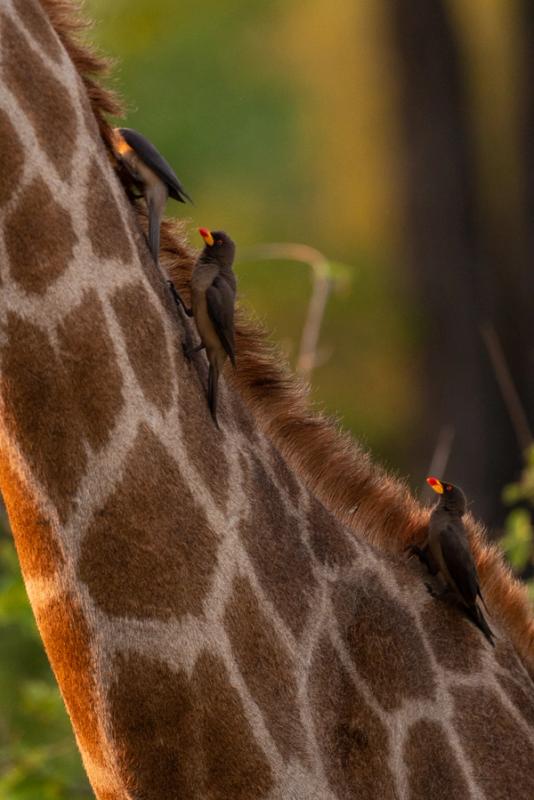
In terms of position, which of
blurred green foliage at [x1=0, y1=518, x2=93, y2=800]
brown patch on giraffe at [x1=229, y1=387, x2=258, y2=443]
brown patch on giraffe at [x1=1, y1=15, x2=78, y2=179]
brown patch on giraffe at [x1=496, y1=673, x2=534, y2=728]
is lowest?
blurred green foliage at [x1=0, y1=518, x2=93, y2=800]

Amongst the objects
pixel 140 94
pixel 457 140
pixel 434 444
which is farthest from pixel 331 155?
pixel 434 444

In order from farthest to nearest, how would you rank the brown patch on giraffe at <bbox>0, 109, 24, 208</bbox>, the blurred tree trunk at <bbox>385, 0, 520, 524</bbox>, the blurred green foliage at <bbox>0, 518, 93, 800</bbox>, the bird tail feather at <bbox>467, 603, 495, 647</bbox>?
1. the blurred tree trunk at <bbox>385, 0, 520, 524</bbox>
2. the blurred green foliage at <bbox>0, 518, 93, 800</bbox>
3. the bird tail feather at <bbox>467, 603, 495, 647</bbox>
4. the brown patch on giraffe at <bbox>0, 109, 24, 208</bbox>

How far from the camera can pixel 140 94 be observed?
16531 millimetres

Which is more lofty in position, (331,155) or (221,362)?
(221,362)

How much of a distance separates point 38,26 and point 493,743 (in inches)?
63.4

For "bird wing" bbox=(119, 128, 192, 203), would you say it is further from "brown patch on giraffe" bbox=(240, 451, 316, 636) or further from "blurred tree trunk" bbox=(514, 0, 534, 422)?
"blurred tree trunk" bbox=(514, 0, 534, 422)

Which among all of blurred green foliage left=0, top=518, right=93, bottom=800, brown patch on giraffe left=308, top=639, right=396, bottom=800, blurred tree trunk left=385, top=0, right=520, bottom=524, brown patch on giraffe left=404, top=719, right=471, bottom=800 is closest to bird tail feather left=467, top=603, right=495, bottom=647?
brown patch on giraffe left=404, top=719, right=471, bottom=800

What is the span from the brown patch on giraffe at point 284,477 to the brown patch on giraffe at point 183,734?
0.41 m

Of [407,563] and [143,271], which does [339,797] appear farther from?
[143,271]

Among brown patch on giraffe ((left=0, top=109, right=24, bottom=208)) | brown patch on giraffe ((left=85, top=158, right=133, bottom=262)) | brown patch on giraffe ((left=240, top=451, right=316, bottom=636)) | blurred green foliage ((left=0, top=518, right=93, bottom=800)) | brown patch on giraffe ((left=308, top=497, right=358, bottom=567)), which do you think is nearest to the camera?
brown patch on giraffe ((left=0, top=109, right=24, bottom=208))

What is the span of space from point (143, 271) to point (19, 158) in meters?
0.31

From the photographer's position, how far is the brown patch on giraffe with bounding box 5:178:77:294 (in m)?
2.68

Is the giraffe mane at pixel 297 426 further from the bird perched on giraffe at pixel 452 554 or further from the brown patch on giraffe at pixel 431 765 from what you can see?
the brown patch on giraffe at pixel 431 765

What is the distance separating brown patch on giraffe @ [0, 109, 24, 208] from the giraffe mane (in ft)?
1.06
